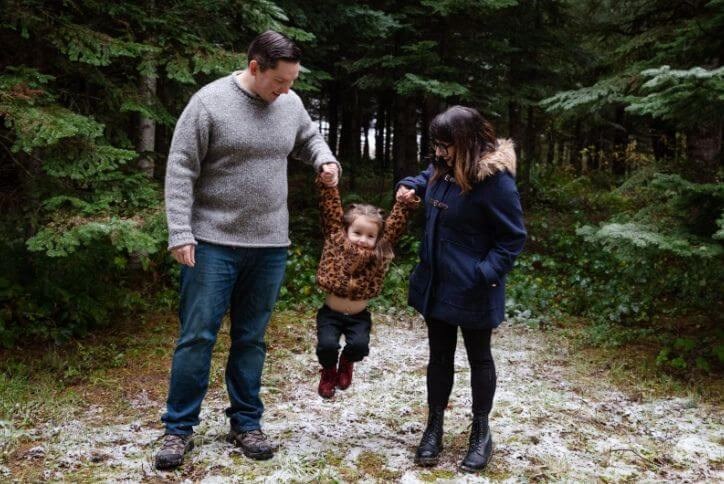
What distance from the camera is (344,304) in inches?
149

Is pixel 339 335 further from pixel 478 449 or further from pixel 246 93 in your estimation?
pixel 246 93

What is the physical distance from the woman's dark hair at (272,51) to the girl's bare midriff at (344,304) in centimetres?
140

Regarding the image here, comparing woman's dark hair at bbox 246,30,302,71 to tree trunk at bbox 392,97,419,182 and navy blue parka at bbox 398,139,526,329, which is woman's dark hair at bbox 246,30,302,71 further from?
tree trunk at bbox 392,97,419,182

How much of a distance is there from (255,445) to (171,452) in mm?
491

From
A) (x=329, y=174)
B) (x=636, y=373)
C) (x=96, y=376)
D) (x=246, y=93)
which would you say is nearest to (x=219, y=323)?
(x=329, y=174)

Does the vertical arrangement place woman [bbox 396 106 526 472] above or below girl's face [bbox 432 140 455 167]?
below

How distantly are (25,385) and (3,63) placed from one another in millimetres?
2900

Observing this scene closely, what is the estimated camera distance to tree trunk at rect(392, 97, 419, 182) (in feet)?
35.6

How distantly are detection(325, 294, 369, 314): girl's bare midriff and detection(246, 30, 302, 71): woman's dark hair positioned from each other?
140 cm

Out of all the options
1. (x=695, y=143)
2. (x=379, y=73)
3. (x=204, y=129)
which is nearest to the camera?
(x=204, y=129)

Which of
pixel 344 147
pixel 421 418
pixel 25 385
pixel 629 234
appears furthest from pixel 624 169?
pixel 25 385

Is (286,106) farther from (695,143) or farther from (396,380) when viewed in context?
(695,143)

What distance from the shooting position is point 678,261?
21.3ft

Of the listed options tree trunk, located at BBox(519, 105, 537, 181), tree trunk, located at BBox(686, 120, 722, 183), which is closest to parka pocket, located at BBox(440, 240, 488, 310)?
tree trunk, located at BBox(686, 120, 722, 183)
